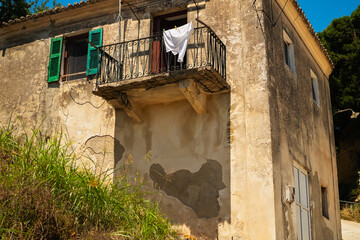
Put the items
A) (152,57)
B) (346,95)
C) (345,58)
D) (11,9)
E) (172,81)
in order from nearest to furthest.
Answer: (172,81), (152,57), (11,9), (346,95), (345,58)

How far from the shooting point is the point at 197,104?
10.5 m

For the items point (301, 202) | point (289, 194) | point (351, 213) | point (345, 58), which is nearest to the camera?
point (289, 194)

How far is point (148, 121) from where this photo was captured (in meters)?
11.4

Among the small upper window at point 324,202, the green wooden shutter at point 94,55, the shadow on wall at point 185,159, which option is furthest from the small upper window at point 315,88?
the green wooden shutter at point 94,55

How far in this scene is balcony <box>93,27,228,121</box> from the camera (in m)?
10.0

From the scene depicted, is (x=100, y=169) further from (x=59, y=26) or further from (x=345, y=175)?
(x=345, y=175)

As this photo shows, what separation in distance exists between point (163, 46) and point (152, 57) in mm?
388

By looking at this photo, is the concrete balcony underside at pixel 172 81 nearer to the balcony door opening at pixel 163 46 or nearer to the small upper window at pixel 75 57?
the balcony door opening at pixel 163 46

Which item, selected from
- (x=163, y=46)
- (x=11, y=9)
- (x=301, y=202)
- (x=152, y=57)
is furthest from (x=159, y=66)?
(x=11, y=9)

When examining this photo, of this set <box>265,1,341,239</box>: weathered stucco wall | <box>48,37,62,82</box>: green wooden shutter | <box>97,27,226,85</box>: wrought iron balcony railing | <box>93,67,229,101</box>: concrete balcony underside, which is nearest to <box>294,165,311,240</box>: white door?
<box>265,1,341,239</box>: weathered stucco wall

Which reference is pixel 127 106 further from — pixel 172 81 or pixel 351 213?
pixel 351 213

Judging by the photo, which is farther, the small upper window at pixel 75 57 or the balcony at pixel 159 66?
the small upper window at pixel 75 57

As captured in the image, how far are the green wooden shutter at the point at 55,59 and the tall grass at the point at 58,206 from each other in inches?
146

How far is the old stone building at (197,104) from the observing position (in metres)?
9.93
